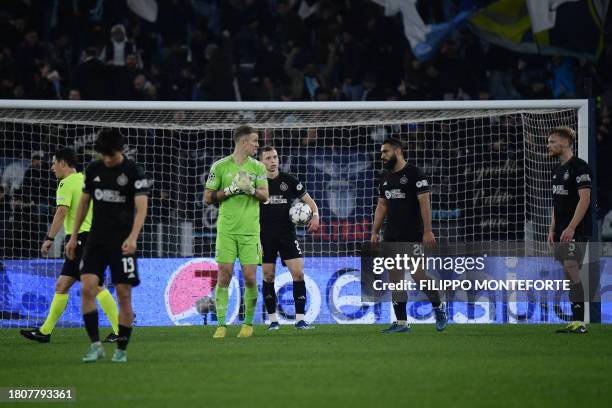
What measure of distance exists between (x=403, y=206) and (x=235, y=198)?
6.81 feet

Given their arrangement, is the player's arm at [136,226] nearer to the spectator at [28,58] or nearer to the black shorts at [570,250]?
the black shorts at [570,250]

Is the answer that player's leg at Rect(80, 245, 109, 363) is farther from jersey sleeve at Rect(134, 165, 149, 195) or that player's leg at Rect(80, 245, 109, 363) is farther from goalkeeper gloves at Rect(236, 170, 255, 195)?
goalkeeper gloves at Rect(236, 170, 255, 195)

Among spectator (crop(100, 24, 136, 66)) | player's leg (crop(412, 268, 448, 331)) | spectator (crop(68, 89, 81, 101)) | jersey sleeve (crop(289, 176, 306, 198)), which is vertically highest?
spectator (crop(100, 24, 136, 66))

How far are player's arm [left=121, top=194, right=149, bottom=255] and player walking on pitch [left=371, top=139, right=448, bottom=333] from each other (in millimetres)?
4187

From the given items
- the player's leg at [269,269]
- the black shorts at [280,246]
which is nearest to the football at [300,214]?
the black shorts at [280,246]

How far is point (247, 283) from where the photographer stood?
39.5ft

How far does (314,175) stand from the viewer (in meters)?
16.3

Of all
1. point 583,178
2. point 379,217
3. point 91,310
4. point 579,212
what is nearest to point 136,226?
point 91,310

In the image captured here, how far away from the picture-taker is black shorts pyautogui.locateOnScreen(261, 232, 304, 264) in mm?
13469

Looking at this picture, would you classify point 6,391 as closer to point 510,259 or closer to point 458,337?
point 458,337

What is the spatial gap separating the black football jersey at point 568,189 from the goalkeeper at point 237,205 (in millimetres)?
3332

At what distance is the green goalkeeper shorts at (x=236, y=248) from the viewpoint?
1180 centimetres

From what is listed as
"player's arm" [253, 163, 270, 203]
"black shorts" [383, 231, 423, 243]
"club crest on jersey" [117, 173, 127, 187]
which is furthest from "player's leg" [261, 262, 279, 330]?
"club crest on jersey" [117, 173, 127, 187]

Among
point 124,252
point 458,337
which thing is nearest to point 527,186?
point 458,337
